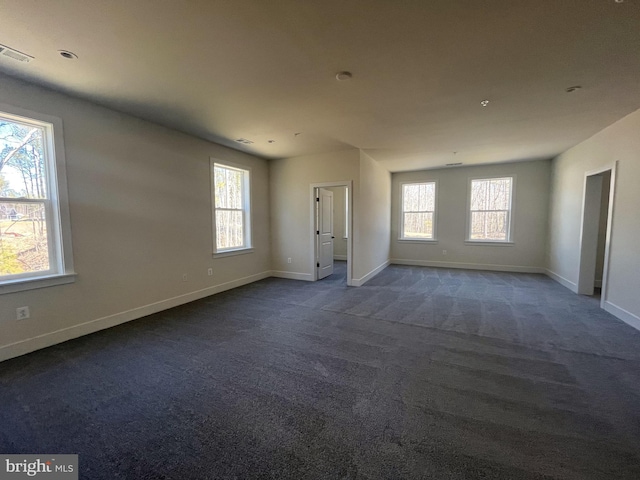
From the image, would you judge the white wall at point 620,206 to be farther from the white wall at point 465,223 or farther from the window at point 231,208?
the window at point 231,208

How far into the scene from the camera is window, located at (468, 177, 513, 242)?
6785 mm

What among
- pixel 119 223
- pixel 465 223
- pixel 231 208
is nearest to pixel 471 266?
pixel 465 223

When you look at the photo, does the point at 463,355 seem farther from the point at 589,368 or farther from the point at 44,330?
the point at 44,330

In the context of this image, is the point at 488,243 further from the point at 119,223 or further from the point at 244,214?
the point at 119,223

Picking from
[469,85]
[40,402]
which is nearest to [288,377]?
[40,402]

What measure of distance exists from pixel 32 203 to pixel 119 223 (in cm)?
80

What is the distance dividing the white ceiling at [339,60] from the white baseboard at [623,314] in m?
2.55

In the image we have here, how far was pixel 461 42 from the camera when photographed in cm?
206

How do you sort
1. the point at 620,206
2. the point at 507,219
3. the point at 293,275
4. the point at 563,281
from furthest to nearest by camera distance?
the point at 507,219 → the point at 293,275 → the point at 563,281 → the point at 620,206

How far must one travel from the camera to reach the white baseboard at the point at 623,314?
10.8 feet

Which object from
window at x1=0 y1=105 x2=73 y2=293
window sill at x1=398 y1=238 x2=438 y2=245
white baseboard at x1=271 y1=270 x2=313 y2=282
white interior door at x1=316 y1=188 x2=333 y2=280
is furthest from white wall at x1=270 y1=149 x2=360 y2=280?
window at x1=0 y1=105 x2=73 y2=293

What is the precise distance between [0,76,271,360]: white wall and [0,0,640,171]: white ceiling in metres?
0.28

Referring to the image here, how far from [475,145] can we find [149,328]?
593 cm

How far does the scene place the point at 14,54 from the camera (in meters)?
2.21
